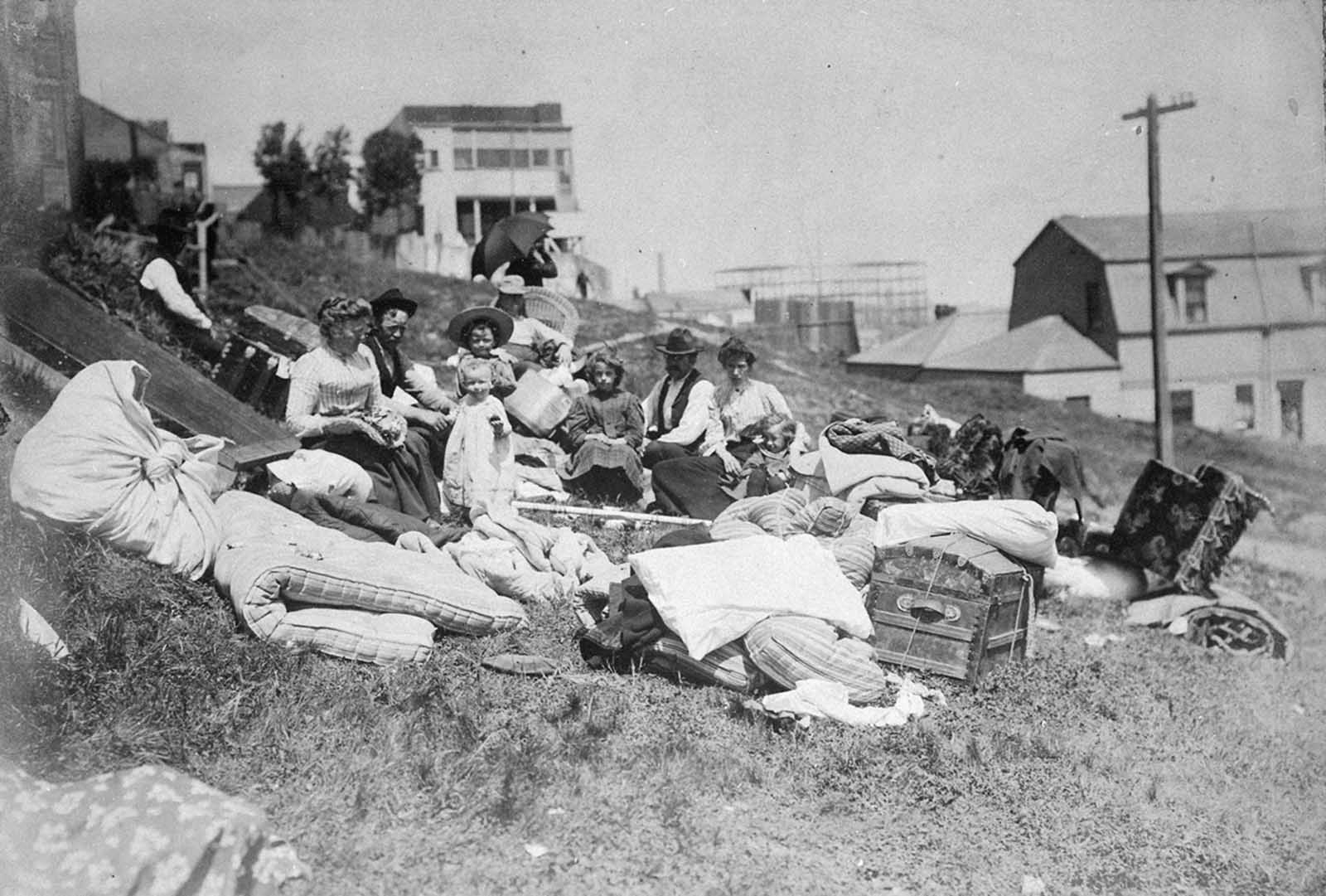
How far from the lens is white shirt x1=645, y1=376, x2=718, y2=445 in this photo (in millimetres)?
8164

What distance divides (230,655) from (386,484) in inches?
89.0

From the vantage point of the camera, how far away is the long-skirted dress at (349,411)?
6.48m

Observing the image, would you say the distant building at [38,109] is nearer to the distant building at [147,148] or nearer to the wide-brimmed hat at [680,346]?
the distant building at [147,148]

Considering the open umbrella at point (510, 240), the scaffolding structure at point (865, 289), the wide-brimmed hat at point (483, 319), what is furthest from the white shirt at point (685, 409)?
the scaffolding structure at point (865, 289)

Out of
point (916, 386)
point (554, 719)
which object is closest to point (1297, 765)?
point (554, 719)

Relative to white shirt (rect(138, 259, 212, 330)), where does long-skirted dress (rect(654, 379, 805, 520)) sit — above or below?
below

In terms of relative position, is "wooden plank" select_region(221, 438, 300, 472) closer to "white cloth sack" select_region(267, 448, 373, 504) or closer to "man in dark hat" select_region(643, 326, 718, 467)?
"white cloth sack" select_region(267, 448, 373, 504)

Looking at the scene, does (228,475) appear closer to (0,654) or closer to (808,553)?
(0,654)

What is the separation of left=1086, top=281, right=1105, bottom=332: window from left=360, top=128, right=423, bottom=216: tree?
19583mm

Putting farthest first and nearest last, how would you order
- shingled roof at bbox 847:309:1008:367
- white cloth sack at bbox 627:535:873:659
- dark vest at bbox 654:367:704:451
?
shingled roof at bbox 847:309:1008:367, dark vest at bbox 654:367:704:451, white cloth sack at bbox 627:535:873:659

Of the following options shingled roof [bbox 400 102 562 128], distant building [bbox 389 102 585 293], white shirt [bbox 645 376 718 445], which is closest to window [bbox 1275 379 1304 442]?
distant building [bbox 389 102 585 293]

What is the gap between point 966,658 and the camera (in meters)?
5.64

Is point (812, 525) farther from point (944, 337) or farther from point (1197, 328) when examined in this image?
point (944, 337)

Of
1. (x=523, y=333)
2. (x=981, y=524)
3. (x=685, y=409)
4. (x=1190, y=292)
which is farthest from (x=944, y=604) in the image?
(x=1190, y=292)
